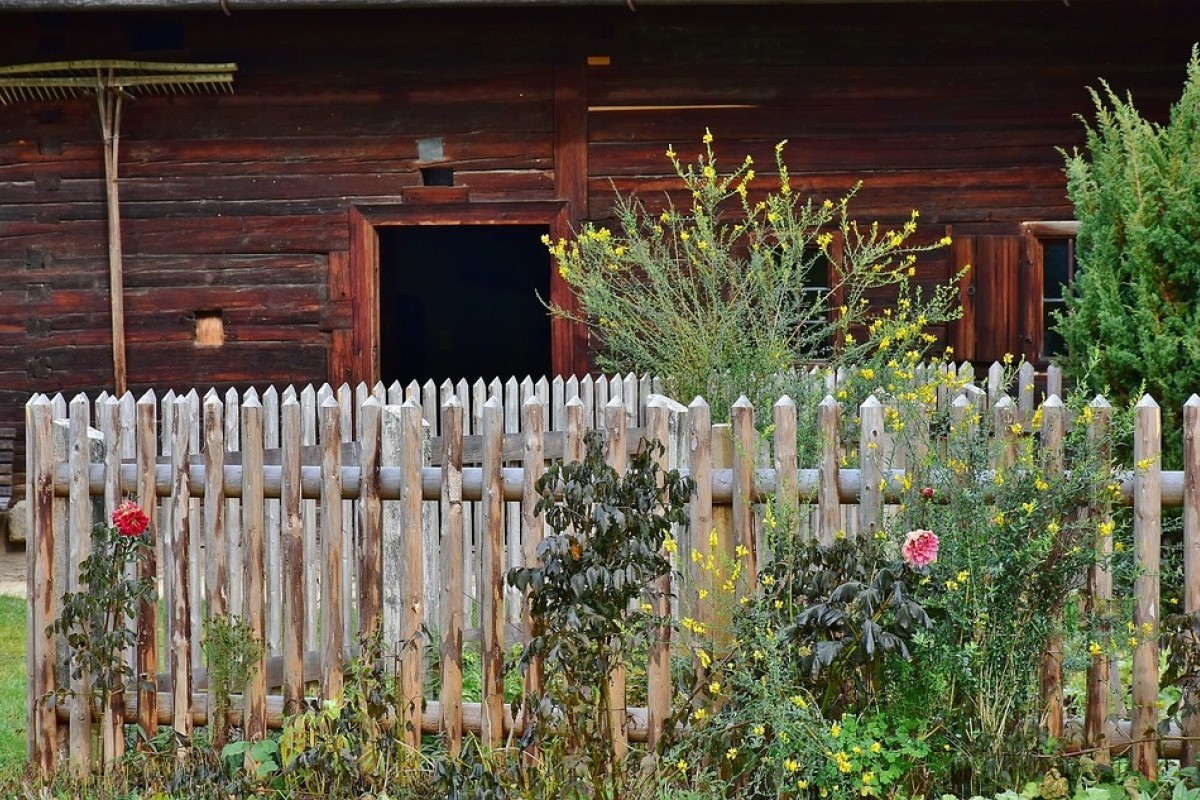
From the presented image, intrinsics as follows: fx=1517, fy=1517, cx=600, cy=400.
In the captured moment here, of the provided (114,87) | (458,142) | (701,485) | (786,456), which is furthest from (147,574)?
(114,87)

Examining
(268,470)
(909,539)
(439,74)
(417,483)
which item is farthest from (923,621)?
(439,74)

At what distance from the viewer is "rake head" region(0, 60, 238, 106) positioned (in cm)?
1015

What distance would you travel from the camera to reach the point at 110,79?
10.1 metres

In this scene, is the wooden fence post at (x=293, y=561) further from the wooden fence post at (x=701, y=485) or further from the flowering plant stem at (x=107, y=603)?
the wooden fence post at (x=701, y=485)

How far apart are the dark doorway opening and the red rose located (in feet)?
39.9

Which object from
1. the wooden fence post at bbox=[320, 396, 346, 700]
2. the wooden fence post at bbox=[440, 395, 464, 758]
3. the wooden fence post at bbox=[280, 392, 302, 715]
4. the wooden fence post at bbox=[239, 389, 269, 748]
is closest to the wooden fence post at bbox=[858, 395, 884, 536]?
the wooden fence post at bbox=[440, 395, 464, 758]

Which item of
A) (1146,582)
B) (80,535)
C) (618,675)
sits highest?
(80,535)

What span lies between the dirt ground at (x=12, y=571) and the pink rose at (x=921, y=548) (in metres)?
7.18

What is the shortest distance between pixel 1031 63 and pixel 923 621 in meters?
6.72

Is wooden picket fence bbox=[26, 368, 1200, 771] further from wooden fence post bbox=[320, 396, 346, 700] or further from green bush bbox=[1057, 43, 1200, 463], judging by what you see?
green bush bbox=[1057, 43, 1200, 463]

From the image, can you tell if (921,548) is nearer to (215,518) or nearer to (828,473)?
(828,473)

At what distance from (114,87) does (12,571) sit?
11.0ft

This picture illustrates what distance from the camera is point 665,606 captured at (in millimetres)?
4723

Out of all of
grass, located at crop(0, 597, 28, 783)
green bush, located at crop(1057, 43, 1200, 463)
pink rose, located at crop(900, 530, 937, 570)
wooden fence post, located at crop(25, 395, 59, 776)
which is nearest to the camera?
pink rose, located at crop(900, 530, 937, 570)
